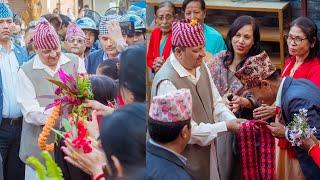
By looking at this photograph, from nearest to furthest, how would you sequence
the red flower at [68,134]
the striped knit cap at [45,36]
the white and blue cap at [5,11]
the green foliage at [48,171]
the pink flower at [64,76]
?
the green foliage at [48,171] → the red flower at [68,134] → the pink flower at [64,76] → the striped knit cap at [45,36] → the white and blue cap at [5,11]

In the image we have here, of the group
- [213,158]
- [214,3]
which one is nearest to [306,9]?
[214,3]

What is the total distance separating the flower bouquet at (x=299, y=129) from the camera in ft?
6.16

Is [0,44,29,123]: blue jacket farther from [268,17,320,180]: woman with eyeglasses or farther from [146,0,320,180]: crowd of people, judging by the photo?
[268,17,320,180]: woman with eyeglasses

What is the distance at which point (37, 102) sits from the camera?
6.10 feet

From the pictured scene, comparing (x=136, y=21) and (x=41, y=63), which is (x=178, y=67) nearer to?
(x=136, y=21)

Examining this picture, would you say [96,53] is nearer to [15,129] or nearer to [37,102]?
[37,102]

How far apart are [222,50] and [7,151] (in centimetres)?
79

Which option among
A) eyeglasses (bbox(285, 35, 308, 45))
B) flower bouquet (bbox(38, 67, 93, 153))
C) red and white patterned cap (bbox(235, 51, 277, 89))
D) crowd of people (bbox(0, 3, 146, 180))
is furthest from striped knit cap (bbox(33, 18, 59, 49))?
eyeglasses (bbox(285, 35, 308, 45))

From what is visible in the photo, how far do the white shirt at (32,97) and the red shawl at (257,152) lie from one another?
0.45m

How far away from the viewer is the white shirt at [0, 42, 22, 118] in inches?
81.2

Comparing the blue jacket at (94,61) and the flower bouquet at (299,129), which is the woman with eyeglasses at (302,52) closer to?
the flower bouquet at (299,129)

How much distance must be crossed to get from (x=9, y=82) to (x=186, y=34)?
0.65m

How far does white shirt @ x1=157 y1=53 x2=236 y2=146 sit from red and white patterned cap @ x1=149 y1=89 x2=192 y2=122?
6 centimetres

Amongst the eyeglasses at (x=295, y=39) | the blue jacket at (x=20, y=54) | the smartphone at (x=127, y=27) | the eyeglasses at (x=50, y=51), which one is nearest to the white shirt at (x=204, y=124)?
the smartphone at (x=127, y=27)
